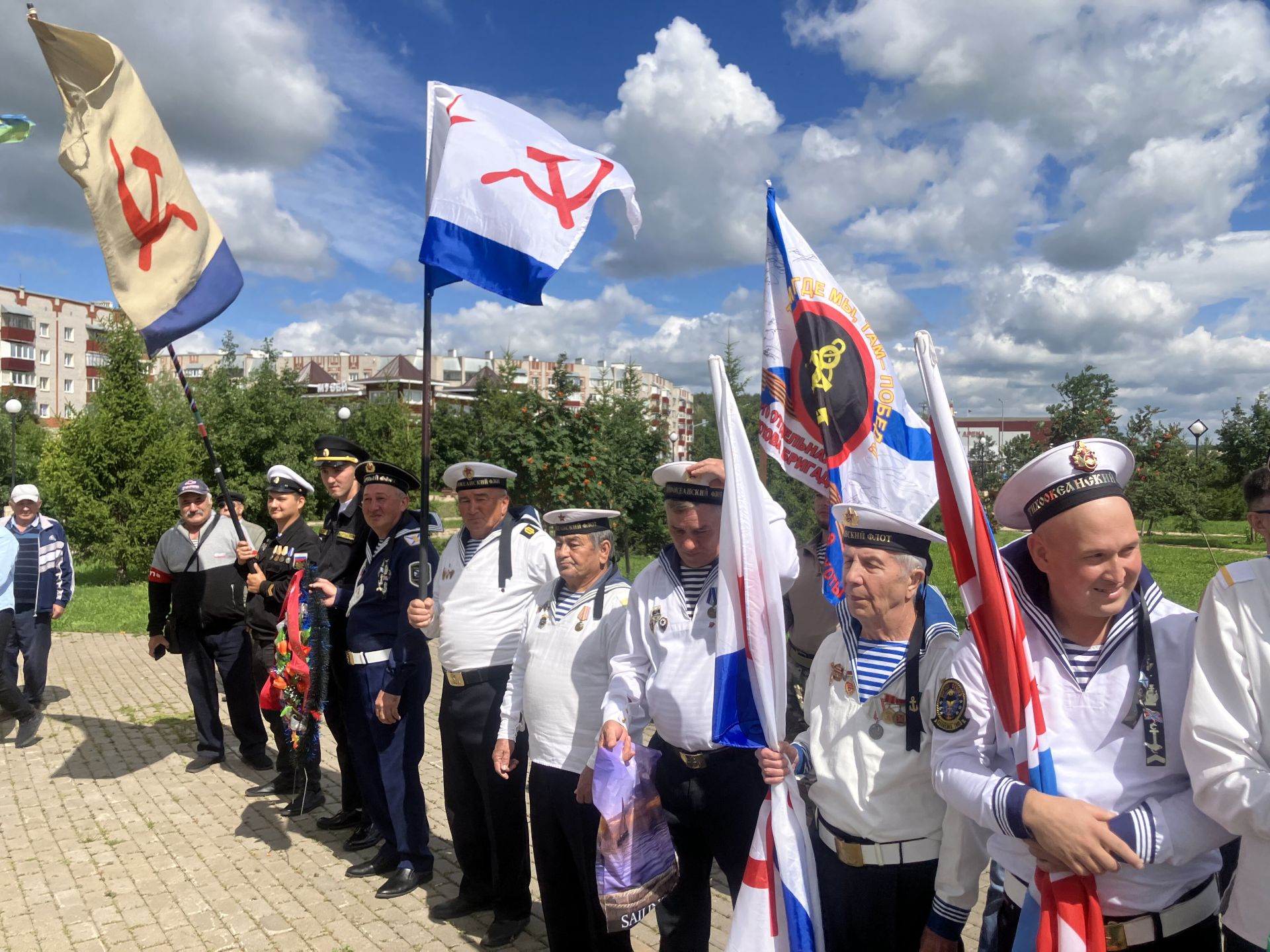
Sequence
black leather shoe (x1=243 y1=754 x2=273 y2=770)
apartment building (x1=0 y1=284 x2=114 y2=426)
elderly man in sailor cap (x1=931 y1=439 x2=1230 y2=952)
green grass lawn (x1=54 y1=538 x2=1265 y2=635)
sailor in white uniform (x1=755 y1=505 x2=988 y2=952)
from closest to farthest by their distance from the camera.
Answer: elderly man in sailor cap (x1=931 y1=439 x2=1230 y2=952), sailor in white uniform (x1=755 y1=505 x2=988 y2=952), black leather shoe (x1=243 y1=754 x2=273 y2=770), green grass lawn (x1=54 y1=538 x2=1265 y2=635), apartment building (x1=0 y1=284 x2=114 y2=426)

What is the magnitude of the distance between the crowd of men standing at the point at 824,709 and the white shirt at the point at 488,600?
0.04 ft

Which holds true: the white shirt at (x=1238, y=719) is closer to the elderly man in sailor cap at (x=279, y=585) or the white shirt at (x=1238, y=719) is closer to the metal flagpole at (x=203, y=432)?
the metal flagpole at (x=203, y=432)

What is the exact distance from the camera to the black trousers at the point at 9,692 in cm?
728

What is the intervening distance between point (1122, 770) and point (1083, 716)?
134mm

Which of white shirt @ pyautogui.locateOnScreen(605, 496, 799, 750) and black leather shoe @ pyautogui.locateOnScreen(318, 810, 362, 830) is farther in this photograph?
black leather shoe @ pyautogui.locateOnScreen(318, 810, 362, 830)

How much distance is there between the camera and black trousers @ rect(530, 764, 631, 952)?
3598 mm

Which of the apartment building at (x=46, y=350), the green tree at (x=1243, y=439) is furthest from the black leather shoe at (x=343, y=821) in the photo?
the apartment building at (x=46, y=350)

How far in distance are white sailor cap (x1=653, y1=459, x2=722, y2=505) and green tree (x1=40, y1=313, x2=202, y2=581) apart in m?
18.0

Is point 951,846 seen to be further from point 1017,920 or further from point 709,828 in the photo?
point 709,828

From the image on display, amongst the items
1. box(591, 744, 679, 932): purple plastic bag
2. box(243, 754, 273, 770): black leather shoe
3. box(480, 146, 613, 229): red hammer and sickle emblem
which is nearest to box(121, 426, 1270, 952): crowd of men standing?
box(591, 744, 679, 932): purple plastic bag

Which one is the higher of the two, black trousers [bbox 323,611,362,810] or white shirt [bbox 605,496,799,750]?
white shirt [bbox 605,496,799,750]

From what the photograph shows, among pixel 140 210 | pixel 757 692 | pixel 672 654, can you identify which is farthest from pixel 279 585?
pixel 757 692

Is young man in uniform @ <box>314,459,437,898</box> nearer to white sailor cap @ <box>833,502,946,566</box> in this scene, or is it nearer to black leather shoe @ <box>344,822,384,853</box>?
black leather shoe @ <box>344,822,384,853</box>

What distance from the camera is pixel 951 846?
91.7 inches
